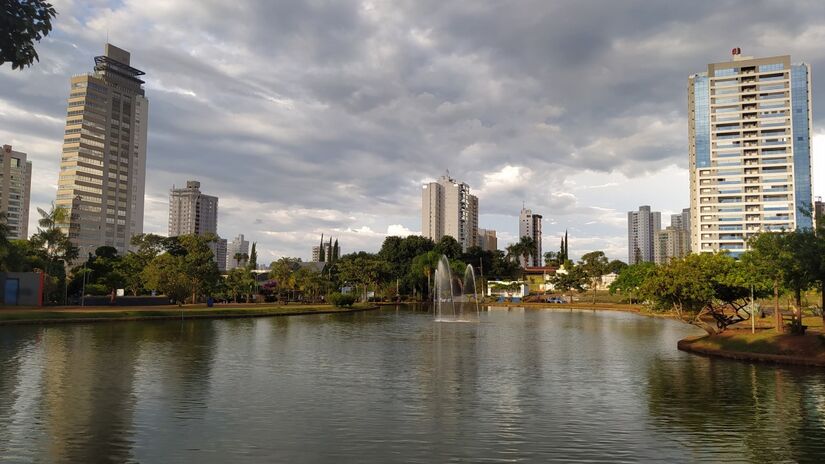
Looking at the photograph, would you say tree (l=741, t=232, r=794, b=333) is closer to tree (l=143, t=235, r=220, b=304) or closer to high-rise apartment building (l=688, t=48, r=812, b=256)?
tree (l=143, t=235, r=220, b=304)

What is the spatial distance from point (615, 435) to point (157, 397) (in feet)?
53.9

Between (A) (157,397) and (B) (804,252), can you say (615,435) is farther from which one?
(B) (804,252)

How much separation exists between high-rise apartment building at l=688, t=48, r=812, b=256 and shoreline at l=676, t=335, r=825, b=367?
5965 inches

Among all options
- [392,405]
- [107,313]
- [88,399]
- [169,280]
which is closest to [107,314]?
[107,313]

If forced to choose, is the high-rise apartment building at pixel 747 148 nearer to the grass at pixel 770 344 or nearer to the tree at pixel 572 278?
the tree at pixel 572 278

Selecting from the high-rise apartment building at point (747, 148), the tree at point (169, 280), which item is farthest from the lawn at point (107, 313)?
the high-rise apartment building at point (747, 148)

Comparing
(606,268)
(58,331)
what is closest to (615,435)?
(58,331)

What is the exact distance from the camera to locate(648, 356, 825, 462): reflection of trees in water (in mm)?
15727

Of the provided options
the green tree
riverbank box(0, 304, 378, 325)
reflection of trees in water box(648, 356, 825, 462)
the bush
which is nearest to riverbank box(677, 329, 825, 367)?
reflection of trees in water box(648, 356, 825, 462)

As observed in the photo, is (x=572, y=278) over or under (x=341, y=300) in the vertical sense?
over

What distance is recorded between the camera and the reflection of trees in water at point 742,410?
619 inches

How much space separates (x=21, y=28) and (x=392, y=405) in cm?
1618

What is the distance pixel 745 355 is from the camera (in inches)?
1361

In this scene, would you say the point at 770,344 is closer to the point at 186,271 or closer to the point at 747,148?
the point at 186,271
